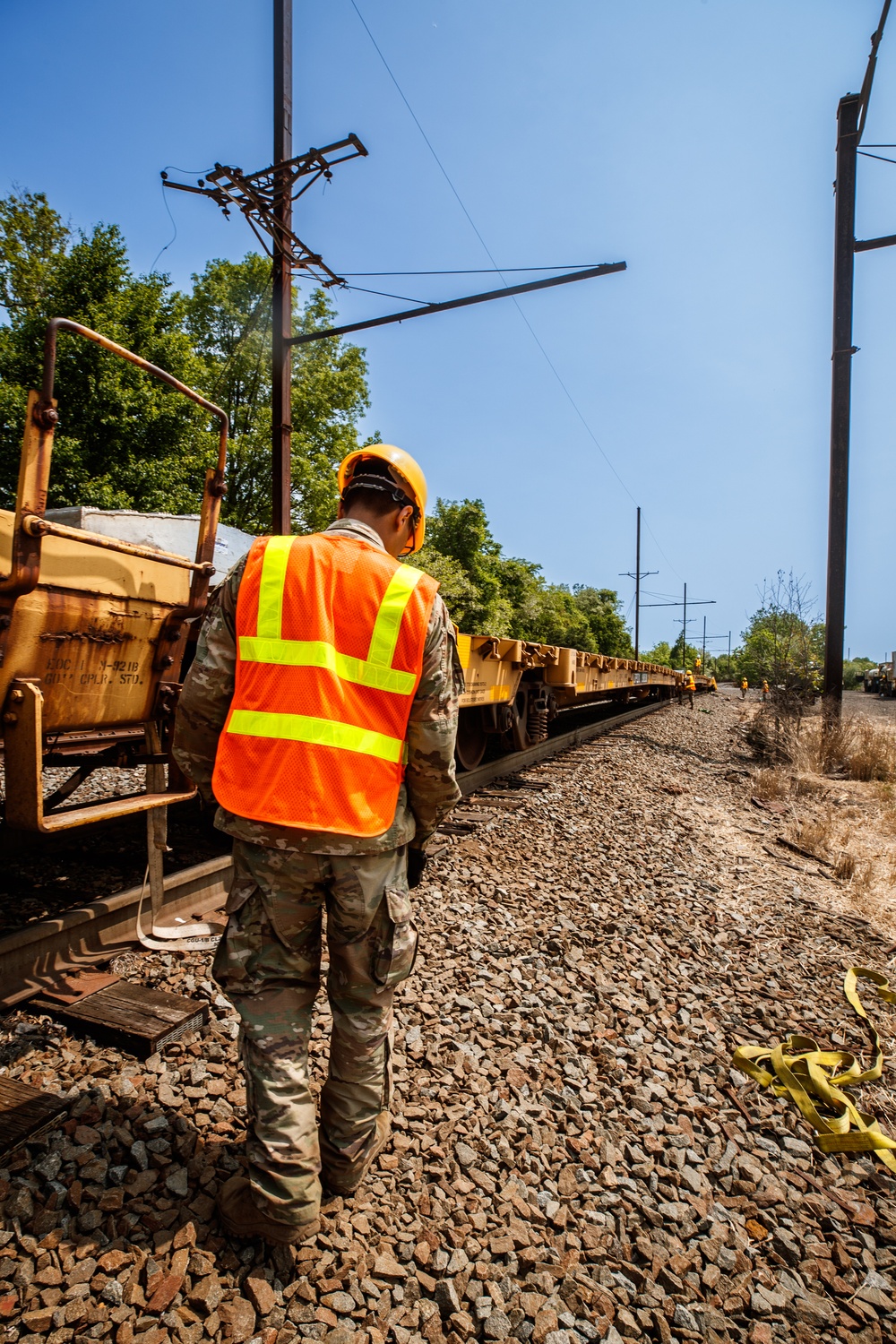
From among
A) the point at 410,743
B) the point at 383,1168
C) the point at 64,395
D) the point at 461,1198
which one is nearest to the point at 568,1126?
the point at 461,1198

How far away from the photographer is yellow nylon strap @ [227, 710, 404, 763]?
1.68m

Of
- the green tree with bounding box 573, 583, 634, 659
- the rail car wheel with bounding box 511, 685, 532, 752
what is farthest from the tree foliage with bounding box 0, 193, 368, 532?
the green tree with bounding box 573, 583, 634, 659

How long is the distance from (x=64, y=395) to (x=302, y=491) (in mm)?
9162

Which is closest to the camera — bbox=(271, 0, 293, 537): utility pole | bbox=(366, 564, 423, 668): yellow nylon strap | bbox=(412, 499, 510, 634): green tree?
bbox=(366, 564, 423, 668): yellow nylon strap

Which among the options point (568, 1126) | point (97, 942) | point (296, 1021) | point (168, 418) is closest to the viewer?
point (296, 1021)

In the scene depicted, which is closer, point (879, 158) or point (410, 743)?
point (410, 743)

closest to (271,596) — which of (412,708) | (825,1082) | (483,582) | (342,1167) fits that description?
(412,708)

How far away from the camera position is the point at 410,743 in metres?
1.91

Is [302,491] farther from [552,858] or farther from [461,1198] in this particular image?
[461,1198]

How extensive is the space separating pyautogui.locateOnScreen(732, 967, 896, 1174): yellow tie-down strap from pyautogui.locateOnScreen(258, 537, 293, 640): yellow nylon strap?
2.41 m

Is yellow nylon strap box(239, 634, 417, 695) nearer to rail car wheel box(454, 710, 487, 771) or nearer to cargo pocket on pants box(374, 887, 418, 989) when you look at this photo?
cargo pocket on pants box(374, 887, 418, 989)

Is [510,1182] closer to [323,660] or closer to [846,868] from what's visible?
[323,660]

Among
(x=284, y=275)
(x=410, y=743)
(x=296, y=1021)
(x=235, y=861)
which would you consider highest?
(x=284, y=275)

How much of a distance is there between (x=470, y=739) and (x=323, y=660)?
18.7ft
